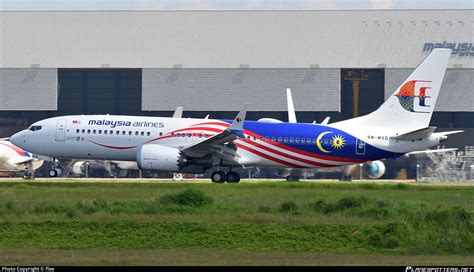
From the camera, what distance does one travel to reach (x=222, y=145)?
61.1 metres

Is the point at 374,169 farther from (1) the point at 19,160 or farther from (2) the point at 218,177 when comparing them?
(1) the point at 19,160

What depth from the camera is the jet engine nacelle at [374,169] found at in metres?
76.9

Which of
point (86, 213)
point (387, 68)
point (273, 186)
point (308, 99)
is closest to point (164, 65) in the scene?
point (308, 99)

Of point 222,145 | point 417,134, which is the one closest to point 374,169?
point 417,134

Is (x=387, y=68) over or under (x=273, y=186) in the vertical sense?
over

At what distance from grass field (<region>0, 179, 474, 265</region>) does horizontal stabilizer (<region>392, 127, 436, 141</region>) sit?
55.8 ft

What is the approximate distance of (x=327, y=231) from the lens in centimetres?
3459

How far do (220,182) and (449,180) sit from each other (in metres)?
19.2

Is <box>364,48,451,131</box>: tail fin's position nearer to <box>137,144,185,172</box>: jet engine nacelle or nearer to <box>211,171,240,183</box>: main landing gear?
<box>211,171,240,183</box>: main landing gear

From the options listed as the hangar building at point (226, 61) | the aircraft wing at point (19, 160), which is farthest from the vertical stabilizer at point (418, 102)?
the hangar building at point (226, 61)

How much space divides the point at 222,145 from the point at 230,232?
88.2 ft

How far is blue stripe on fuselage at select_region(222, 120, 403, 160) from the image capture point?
61.1 m

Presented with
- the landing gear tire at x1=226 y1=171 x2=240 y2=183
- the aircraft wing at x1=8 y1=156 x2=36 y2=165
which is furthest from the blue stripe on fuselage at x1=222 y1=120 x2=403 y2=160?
the aircraft wing at x1=8 y1=156 x2=36 y2=165

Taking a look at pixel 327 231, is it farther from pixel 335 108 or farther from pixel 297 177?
pixel 335 108
